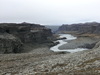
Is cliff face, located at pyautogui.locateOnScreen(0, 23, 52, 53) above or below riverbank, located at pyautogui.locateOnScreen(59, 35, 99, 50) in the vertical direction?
above

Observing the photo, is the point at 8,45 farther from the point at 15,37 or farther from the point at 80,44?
the point at 80,44

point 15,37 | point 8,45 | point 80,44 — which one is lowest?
point 80,44

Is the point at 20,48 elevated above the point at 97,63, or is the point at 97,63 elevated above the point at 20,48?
the point at 97,63

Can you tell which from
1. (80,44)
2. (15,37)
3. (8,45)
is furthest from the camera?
(80,44)

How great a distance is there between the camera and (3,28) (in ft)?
332

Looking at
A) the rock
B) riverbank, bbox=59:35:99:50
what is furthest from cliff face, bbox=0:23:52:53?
riverbank, bbox=59:35:99:50

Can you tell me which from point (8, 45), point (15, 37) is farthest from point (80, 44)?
point (8, 45)

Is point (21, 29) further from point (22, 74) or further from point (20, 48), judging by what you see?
point (22, 74)

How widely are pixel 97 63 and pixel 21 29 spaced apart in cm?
8630

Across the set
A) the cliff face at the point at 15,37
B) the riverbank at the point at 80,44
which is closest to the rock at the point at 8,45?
the cliff face at the point at 15,37

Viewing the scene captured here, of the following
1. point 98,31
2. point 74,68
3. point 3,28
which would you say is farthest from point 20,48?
point 98,31

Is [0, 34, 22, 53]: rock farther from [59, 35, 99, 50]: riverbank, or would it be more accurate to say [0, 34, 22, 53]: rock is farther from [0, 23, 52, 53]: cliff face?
[59, 35, 99, 50]: riverbank

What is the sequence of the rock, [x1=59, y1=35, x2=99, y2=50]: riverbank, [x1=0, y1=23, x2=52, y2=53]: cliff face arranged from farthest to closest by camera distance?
[x1=59, y1=35, x2=99, y2=50]: riverbank < [x1=0, y1=23, x2=52, y2=53]: cliff face < the rock

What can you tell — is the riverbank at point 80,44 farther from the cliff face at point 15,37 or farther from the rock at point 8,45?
the rock at point 8,45
